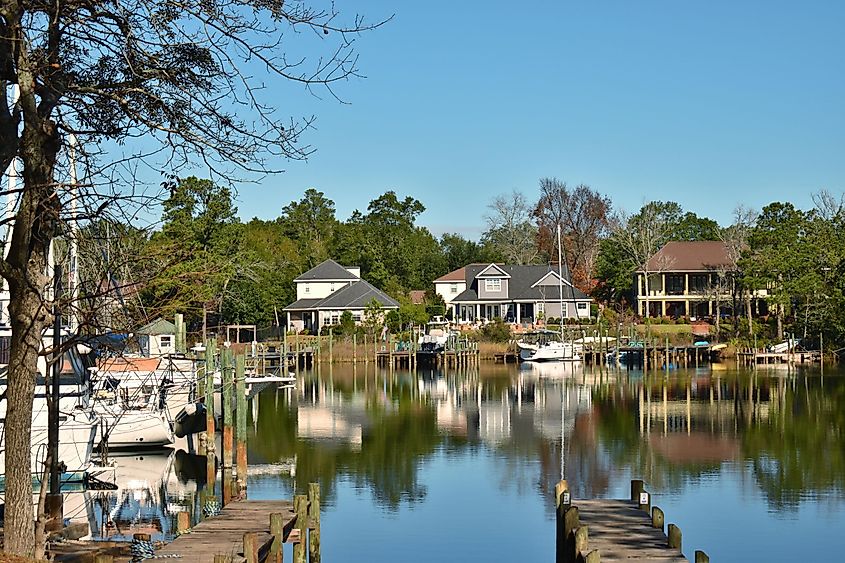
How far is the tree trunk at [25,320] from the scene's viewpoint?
12.1 m

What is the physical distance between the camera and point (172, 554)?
1474cm

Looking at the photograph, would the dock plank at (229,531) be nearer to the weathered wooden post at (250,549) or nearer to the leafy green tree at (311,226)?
the weathered wooden post at (250,549)

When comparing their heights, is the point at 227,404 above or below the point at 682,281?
below

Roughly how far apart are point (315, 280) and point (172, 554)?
8003cm

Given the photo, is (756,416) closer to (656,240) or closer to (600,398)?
(600,398)

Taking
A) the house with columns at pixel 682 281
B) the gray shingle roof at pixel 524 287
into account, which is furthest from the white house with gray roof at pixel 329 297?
the house with columns at pixel 682 281

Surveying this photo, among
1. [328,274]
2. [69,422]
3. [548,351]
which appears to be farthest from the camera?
[328,274]

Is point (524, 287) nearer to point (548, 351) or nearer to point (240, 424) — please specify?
point (548, 351)

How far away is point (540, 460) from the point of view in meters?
34.3

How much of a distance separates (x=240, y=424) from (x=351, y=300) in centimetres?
6182

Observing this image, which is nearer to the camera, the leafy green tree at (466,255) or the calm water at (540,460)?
the calm water at (540,460)

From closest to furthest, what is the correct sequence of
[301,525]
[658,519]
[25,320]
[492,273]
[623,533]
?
[25,320] → [623,533] → [658,519] → [301,525] → [492,273]

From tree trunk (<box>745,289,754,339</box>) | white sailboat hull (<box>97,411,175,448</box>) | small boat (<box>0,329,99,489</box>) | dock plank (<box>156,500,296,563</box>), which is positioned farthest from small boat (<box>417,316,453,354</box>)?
dock plank (<box>156,500,296,563</box>)

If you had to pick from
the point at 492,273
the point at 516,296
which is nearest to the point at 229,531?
the point at 516,296
